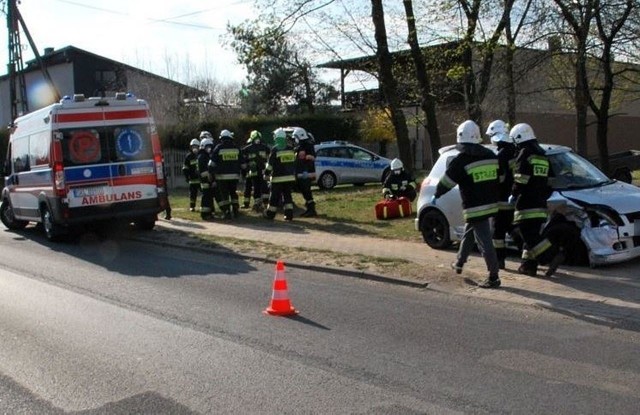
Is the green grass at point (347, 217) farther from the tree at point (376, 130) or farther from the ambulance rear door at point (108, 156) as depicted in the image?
the tree at point (376, 130)

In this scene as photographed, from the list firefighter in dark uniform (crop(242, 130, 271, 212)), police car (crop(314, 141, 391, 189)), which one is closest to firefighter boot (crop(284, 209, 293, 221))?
firefighter in dark uniform (crop(242, 130, 271, 212))

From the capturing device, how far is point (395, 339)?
6160 mm

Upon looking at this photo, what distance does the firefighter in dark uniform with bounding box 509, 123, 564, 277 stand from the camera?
27.2 ft

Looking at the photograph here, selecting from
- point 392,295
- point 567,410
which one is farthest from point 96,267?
point 567,410

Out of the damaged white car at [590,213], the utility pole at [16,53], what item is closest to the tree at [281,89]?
the utility pole at [16,53]

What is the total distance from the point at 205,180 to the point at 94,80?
36127 mm

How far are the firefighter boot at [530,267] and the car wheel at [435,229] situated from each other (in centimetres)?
207

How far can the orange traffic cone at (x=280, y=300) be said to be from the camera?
7.17m

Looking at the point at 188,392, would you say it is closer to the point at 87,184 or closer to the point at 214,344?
the point at 214,344

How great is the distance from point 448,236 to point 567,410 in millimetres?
6222

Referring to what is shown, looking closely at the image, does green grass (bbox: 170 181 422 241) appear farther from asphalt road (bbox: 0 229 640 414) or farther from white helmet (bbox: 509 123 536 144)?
asphalt road (bbox: 0 229 640 414)

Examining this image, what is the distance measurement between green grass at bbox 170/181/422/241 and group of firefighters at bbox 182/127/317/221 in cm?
41

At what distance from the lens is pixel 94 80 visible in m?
48.2

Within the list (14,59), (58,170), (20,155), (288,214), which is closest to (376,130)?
(14,59)
